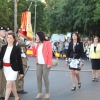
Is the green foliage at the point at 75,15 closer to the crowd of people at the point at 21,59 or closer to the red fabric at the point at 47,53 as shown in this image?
the crowd of people at the point at 21,59

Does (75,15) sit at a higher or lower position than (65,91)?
higher

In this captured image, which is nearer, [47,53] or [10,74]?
[10,74]

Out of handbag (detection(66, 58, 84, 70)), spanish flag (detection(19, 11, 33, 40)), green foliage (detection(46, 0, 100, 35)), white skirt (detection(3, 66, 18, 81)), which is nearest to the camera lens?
white skirt (detection(3, 66, 18, 81))

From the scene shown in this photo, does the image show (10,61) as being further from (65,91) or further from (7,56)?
(65,91)

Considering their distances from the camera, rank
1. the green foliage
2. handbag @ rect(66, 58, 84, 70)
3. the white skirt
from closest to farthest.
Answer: the white skirt
handbag @ rect(66, 58, 84, 70)
the green foliage

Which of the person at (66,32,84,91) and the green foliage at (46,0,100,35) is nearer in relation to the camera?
the person at (66,32,84,91)

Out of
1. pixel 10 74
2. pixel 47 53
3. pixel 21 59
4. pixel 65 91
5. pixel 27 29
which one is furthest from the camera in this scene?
pixel 27 29

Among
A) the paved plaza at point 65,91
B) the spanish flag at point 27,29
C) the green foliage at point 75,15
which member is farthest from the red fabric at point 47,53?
the green foliage at point 75,15

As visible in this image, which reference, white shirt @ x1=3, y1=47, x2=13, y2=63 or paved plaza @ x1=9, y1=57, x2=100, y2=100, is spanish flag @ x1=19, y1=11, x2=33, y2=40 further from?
white shirt @ x1=3, y1=47, x2=13, y2=63

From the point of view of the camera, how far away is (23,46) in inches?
361

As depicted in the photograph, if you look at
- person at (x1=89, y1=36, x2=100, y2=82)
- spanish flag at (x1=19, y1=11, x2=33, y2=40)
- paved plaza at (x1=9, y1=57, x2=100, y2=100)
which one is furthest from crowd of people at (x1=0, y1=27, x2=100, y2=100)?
person at (x1=89, y1=36, x2=100, y2=82)

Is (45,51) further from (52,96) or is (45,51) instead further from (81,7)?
(81,7)

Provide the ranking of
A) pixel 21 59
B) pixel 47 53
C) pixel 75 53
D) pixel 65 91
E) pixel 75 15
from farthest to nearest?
1. pixel 75 15
2. pixel 75 53
3. pixel 65 91
4. pixel 47 53
5. pixel 21 59

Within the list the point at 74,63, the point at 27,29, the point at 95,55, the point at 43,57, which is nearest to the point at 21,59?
the point at 43,57
